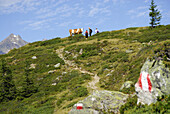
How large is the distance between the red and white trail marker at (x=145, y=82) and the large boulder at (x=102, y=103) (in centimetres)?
264

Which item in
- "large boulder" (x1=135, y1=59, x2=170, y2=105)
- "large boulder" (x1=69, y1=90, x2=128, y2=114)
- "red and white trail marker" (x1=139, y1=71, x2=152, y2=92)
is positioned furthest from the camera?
"large boulder" (x1=69, y1=90, x2=128, y2=114)

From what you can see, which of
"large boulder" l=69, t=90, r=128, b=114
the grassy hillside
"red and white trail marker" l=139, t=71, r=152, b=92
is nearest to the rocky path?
the grassy hillside

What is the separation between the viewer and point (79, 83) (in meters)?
20.0

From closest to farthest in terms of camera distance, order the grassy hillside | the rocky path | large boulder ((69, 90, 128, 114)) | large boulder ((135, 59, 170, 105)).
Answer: large boulder ((135, 59, 170, 105)) < large boulder ((69, 90, 128, 114)) < the grassy hillside < the rocky path

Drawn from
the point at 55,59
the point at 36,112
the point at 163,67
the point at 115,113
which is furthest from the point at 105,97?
the point at 55,59

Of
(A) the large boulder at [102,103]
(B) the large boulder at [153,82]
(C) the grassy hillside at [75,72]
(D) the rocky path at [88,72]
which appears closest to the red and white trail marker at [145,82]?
(B) the large boulder at [153,82]

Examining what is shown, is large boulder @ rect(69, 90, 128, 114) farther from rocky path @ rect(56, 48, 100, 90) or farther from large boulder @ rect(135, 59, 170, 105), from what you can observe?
rocky path @ rect(56, 48, 100, 90)

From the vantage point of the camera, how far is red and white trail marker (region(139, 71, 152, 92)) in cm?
838

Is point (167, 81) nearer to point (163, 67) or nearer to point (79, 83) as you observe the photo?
point (163, 67)

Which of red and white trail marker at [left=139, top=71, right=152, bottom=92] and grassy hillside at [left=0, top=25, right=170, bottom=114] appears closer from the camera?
red and white trail marker at [left=139, top=71, right=152, bottom=92]

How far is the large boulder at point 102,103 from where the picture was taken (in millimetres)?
10500

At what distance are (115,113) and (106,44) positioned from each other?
27201 mm

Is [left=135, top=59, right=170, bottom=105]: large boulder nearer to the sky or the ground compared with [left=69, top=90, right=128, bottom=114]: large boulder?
nearer to the sky

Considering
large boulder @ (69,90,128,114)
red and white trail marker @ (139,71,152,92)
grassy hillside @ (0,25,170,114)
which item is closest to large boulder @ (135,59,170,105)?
red and white trail marker @ (139,71,152,92)
